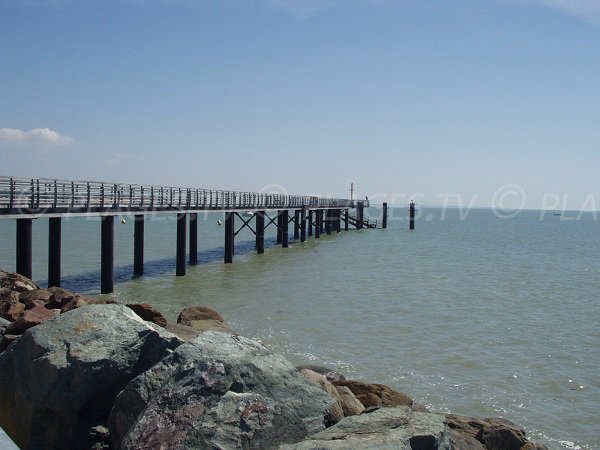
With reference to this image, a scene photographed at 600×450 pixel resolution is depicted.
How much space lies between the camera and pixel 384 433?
15.4 ft

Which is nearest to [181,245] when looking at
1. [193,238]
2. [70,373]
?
[193,238]

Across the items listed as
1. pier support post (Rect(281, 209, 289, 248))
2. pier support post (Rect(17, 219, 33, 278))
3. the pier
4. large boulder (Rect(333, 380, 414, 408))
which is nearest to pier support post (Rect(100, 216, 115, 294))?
the pier

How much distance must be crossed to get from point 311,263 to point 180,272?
8.85m

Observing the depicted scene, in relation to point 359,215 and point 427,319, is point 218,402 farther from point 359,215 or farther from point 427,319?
point 359,215

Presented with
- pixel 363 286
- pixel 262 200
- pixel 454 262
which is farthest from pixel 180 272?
pixel 454 262

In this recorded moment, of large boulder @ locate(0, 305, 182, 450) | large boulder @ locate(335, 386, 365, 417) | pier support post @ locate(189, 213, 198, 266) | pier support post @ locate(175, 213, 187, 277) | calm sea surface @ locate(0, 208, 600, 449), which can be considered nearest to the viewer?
large boulder @ locate(0, 305, 182, 450)

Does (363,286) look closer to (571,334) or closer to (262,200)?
(571,334)

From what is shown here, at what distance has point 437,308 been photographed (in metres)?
18.9

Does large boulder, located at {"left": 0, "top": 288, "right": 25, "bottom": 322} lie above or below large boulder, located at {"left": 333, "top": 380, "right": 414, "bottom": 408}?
above

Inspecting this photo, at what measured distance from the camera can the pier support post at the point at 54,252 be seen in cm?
1728

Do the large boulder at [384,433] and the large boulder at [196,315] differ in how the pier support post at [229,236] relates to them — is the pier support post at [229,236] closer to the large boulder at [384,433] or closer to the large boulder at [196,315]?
the large boulder at [196,315]

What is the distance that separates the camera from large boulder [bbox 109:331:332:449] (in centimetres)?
461

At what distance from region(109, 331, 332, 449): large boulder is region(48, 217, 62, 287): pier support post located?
42.7ft

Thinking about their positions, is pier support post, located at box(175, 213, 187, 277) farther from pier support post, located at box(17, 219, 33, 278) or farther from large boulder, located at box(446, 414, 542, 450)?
large boulder, located at box(446, 414, 542, 450)
